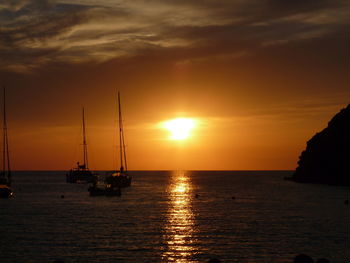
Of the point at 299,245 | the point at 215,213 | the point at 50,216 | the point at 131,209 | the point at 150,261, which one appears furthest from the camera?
the point at 131,209

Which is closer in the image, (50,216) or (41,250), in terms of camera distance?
(41,250)

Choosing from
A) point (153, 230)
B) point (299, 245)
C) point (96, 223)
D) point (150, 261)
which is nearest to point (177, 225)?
point (153, 230)

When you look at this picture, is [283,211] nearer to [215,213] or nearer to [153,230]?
[215,213]

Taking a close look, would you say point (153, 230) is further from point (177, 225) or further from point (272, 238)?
point (272, 238)

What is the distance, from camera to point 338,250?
1970 inches

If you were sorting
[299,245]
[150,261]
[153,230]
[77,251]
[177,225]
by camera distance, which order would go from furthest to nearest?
[177,225], [153,230], [299,245], [77,251], [150,261]

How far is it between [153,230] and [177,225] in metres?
7.82

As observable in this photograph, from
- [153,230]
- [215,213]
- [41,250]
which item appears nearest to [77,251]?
[41,250]

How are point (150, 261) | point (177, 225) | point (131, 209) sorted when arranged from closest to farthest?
1. point (150, 261)
2. point (177, 225)
3. point (131, 209)

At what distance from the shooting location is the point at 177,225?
72.8 m

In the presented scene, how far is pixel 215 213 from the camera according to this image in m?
91.7

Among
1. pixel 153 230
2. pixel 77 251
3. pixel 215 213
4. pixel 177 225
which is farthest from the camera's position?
pixel 215 213

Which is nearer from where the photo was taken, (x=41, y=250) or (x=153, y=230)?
(x=41, y=250)

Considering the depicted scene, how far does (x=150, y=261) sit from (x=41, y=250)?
12584 mm
